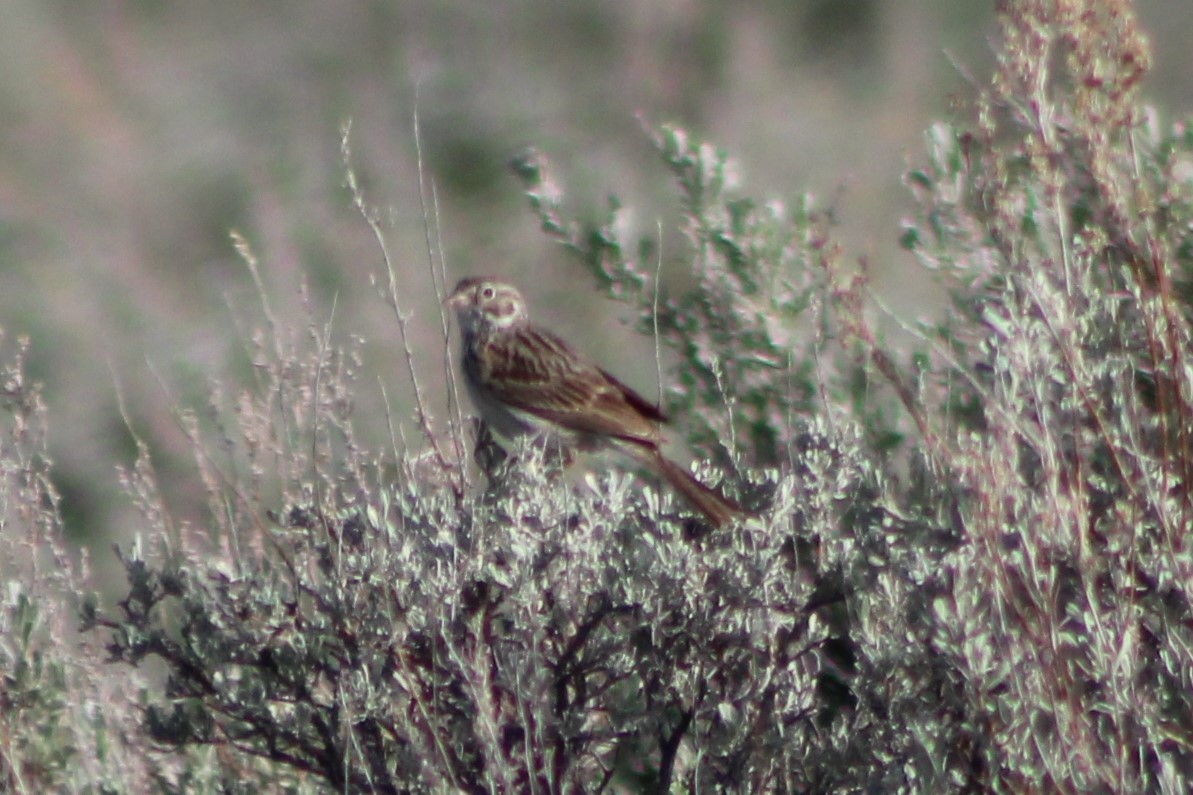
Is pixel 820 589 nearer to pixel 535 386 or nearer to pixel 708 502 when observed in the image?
pixel 708 502

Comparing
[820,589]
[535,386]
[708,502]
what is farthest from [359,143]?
[820,589]

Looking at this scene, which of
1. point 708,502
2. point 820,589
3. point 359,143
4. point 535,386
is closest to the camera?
point 820,589

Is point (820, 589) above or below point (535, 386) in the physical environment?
below

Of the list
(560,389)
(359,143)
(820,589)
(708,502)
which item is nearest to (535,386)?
(560,389)

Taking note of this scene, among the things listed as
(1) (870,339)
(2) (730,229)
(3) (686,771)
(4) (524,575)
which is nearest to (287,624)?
(4) (524,575)

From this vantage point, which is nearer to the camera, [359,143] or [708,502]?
[708,502]

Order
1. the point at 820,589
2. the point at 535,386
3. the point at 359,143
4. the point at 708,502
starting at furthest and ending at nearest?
1. the point at 359,143
2. the point at 535,386
3. the point at 708,502
4. the point at 820,589

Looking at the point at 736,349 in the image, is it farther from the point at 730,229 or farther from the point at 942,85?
the point at 942,85

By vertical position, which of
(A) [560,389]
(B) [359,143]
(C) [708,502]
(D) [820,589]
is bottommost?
(D) [820,589]
